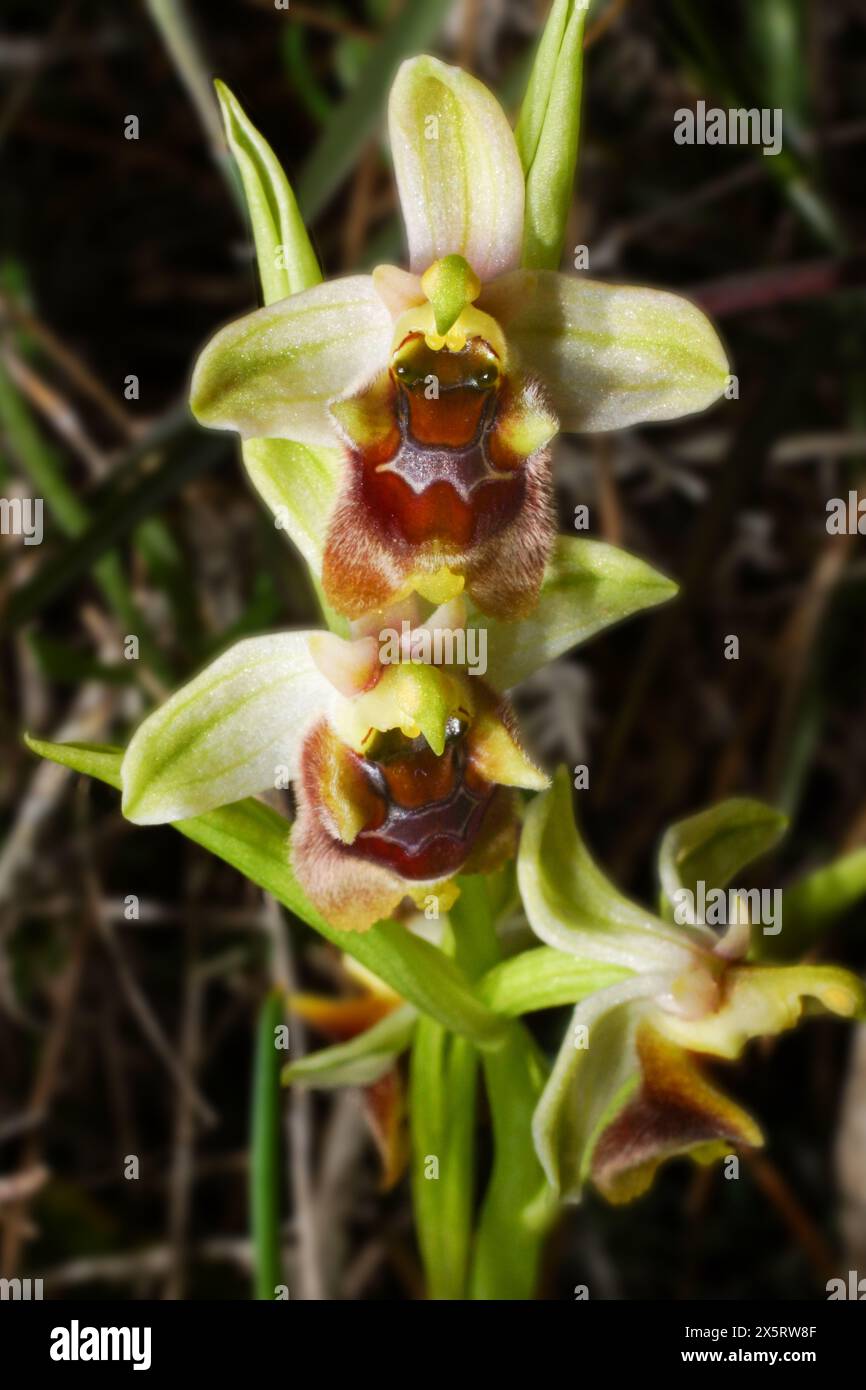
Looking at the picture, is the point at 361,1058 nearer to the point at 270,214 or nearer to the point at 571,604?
the point at 571,604

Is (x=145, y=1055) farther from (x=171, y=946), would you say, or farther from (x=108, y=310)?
(x=108, y=310)

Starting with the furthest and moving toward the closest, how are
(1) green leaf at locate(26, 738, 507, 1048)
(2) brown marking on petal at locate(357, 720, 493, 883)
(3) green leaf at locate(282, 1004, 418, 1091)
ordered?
1. (3) green leaf at locate(282, 1004, 418, 1091)
2. (1) green leaf at locate(26, 738, 507, 1048)
3. (2) brown marking on petal at locate(357, 720, 493, 883)

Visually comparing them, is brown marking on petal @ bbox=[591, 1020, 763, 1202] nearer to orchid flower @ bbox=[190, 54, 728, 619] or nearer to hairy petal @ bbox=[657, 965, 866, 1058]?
hairy petal @ bbox=[657, 965, 866, 1058]

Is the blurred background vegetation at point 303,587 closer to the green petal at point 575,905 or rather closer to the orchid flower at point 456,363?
the green petal at point 575,905

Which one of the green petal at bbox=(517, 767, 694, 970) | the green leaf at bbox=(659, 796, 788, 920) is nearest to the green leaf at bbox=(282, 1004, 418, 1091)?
the green petal at bbox=(517, 767, 694, 970)

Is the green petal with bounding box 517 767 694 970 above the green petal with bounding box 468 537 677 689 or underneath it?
underneath

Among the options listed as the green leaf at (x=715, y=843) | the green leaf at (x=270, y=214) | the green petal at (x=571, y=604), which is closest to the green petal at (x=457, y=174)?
the green leaf at (x=270, y=214)
